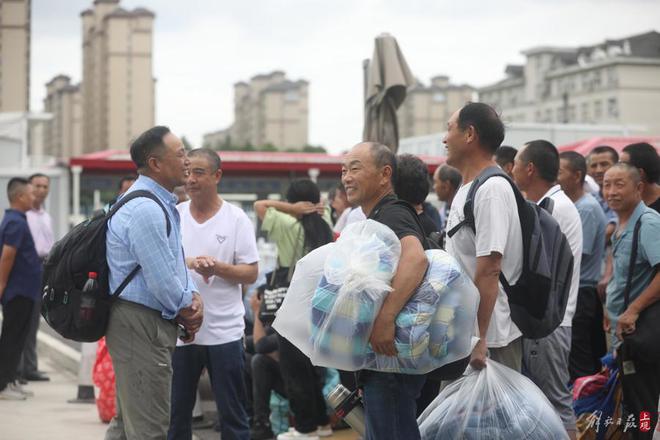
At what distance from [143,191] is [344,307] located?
1.56 metres

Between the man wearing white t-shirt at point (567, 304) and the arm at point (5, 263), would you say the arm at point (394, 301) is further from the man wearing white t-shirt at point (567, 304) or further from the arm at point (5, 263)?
the arm at point (5, 263)

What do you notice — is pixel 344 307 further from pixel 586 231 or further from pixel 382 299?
pixel 586 231

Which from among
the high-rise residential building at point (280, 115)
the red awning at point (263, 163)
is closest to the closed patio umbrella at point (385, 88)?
the red awning at point (263, 163)

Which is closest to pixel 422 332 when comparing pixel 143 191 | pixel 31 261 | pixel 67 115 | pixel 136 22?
pixel 143 191

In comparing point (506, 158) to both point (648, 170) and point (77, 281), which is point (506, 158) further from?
point (77, 281)

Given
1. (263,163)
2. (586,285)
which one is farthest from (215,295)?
(263,163)

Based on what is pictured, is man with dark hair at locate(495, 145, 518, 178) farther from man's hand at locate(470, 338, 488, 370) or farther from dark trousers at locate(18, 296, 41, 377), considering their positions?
dark trousers at locate(18, 296, 41, 377)

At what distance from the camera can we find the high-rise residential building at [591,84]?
382 ft

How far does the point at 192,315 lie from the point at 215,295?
44.0 inches

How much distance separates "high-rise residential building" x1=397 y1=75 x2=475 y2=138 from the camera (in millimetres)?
171500

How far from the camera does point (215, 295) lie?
6.69m

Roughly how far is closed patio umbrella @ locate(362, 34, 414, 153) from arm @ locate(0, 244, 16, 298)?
4090 mm

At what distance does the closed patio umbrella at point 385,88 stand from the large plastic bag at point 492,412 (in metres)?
6.71

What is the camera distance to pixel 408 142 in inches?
1415
